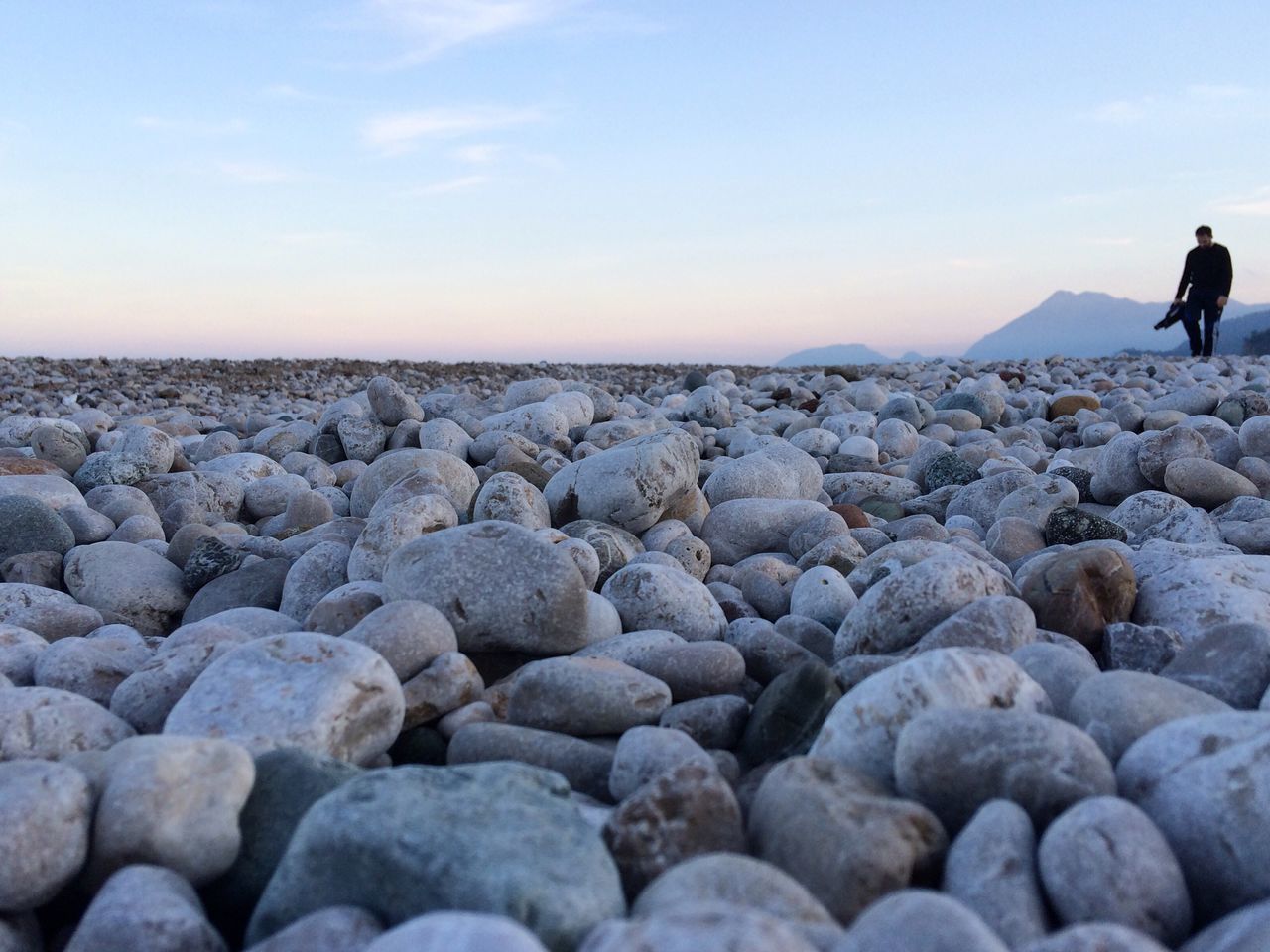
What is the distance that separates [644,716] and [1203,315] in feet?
50.1

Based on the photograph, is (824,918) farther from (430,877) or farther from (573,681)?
(573,681)

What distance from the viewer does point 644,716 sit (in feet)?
8.42

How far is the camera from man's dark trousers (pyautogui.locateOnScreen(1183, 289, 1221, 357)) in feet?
48.1

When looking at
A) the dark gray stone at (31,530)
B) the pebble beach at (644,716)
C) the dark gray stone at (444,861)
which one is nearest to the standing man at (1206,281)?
the pebble beach at (644,716)

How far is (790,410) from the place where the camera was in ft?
29.9

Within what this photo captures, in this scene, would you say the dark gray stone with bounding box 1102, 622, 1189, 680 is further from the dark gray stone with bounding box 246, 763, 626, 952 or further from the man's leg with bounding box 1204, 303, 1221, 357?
the man's leg with bounding box 1204, 303, 1221, 357

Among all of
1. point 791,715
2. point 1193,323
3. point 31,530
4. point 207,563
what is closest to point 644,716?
point 791,715

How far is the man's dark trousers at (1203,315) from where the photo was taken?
14672 mm

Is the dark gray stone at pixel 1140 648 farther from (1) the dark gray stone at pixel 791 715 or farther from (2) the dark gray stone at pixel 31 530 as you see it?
(2) the dark gray stone at pixel 31 530

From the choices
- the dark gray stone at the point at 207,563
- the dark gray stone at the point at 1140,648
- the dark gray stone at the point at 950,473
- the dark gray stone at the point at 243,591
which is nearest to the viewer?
the dark gray stone at the point at 1140,648

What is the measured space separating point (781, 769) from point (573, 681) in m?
0.71

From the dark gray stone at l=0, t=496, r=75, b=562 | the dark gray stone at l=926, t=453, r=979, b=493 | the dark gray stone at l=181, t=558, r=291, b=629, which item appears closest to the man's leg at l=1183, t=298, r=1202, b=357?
the dark gray stone at l=926, t=453, r=979, b=493

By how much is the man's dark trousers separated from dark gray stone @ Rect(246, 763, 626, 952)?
1547 cm

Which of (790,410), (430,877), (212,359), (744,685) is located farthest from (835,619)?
(212,359)
